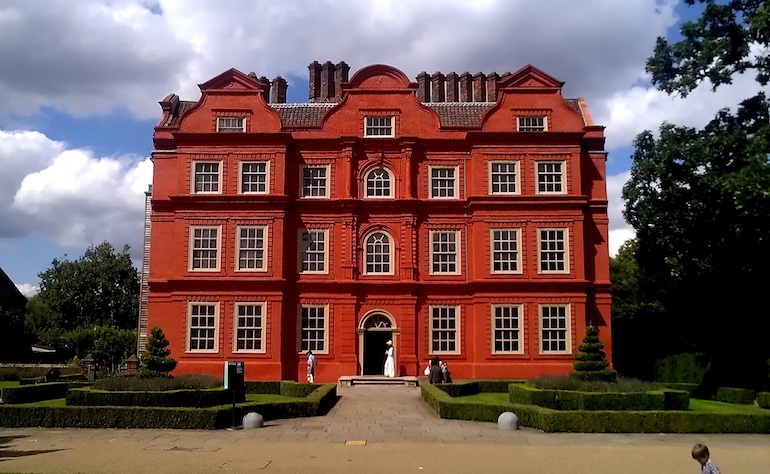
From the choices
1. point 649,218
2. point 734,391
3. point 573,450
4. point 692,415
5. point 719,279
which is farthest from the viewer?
point 719,279

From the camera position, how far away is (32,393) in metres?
23.0

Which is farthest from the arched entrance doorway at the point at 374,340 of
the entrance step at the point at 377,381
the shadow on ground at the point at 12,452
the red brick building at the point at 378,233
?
the shadow on ground at the point at 12,452

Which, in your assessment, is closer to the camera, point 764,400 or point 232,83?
point 764,400

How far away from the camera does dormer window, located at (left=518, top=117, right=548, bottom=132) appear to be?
34.8 m

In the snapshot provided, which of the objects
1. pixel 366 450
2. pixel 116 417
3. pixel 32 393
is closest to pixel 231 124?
pixel 32 393

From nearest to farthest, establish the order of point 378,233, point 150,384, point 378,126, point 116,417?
1. point 116,417
2. point 150,384
3. point 378,233
4. point 378,126

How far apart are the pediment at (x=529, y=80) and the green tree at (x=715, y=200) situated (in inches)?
222

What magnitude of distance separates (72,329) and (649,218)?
56.2 m

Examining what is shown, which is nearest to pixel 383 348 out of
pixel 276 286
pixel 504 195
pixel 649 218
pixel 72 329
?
pixel 276 286

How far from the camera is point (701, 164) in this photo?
27.7 m

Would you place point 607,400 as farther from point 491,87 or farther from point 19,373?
point 19,373

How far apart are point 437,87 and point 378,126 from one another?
23.4 ft

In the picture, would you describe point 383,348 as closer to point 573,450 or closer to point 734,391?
point 734,391

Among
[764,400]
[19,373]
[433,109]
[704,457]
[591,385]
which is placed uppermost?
[433,109]
